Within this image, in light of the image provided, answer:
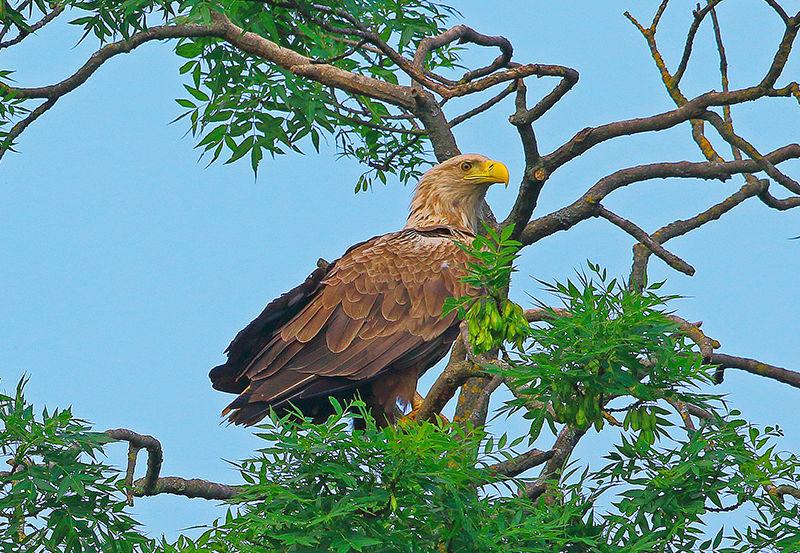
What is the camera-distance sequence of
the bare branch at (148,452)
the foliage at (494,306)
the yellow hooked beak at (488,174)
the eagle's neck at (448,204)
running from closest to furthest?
the foliage at (494,306) → the bare branch at (148,452) → the yellow hooked beak at (488,174) → the eagle's neck at (448,204)

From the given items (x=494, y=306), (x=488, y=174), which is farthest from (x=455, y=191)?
(x=494, y=306)

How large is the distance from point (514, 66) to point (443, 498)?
8.19 ft

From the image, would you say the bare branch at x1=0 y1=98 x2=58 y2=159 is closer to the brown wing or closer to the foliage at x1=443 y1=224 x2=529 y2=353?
the brown wing

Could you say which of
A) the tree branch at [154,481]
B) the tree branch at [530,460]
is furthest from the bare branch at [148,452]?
the tree branch at [530,460]

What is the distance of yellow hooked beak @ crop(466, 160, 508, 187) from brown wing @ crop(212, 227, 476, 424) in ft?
1.78

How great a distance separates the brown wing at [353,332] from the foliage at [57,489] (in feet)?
6.65

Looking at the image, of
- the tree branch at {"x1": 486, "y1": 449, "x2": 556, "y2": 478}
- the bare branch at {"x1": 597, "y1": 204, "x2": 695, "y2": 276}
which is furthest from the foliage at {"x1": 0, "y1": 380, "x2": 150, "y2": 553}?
the bare branch at {"x1": 597, "y1": 204, "x2": 695, "y2": 276}

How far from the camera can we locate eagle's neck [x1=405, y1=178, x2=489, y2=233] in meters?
7.79

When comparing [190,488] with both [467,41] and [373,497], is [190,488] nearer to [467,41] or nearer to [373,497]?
[373,497]

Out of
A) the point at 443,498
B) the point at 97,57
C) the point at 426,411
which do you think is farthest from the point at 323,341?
the point at 443,498

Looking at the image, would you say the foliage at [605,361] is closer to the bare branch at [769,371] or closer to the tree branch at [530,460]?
the tree branch at [530,460]

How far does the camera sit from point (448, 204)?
7.88 meters

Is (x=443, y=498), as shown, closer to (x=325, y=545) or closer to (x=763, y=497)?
(x=325, y=545)

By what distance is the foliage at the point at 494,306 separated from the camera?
417cm
